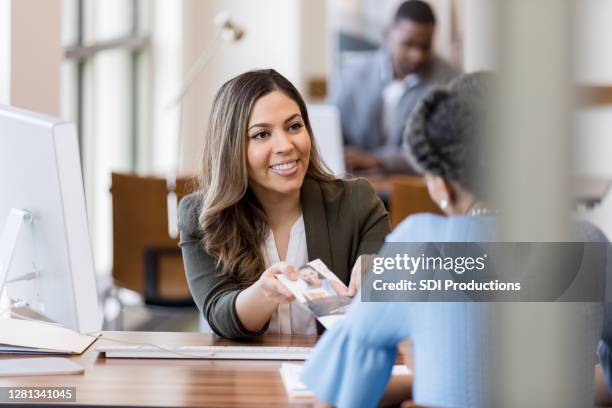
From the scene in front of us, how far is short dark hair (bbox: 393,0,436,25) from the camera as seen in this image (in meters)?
5.07

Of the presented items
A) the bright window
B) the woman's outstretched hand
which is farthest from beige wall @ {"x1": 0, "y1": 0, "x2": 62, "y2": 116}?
the bright window

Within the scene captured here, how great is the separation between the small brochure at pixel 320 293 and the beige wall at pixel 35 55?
4.19ft

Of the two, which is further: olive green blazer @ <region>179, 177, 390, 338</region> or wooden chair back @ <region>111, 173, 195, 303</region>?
wooden chair back @ <region>111, 173, 195, 303</region>

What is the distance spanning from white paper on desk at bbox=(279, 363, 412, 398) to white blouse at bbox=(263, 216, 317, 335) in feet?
1.10

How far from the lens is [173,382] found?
1.35 meters

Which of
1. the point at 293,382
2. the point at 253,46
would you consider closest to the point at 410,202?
the point at 293,382

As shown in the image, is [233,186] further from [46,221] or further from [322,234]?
[46,221]

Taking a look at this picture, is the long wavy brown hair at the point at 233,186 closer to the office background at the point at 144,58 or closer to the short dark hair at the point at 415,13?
the office background at the point at 144,58

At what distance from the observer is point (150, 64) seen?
5551mm

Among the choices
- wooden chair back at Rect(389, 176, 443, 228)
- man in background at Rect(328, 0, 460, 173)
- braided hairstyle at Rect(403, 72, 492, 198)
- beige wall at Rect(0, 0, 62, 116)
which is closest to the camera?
braided hairstyle at Rect(403, 72, 492, 198)

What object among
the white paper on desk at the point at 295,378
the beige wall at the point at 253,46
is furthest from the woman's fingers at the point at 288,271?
the beige wall at the point at 253,46

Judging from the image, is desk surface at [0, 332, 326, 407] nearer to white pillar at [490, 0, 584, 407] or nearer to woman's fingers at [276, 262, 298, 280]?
woman's fingers at [276, 262, 298, 280]

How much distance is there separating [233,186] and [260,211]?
10 centimetres

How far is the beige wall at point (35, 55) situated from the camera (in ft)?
7.70
